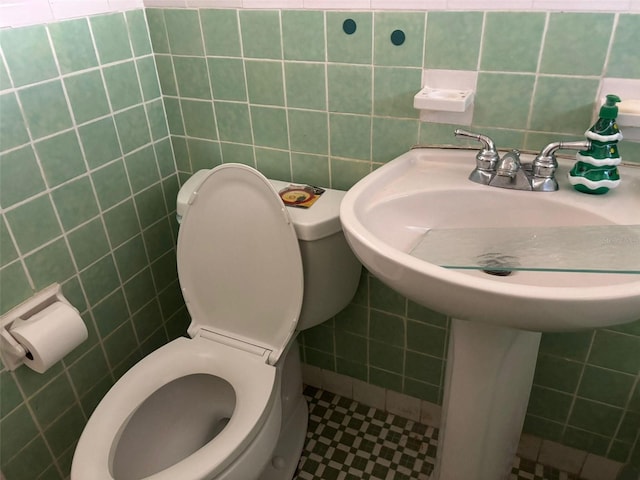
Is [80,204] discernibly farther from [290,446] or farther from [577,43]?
[577,43]

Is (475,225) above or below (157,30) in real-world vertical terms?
below

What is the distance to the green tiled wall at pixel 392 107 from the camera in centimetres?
92

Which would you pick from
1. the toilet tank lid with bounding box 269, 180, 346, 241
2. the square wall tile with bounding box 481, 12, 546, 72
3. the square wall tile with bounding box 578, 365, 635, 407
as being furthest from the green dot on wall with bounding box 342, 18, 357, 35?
the square wall tile with bounding box 578, 365, 635, 407

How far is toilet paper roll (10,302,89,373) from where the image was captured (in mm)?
1029

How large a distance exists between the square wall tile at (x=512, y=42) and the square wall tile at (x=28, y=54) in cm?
91

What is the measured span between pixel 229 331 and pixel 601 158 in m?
0.93

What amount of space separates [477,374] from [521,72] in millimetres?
601

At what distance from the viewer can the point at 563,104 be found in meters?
0.94

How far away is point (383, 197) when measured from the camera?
38.2 inches

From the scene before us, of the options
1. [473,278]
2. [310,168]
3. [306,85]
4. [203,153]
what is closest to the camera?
[473,278]

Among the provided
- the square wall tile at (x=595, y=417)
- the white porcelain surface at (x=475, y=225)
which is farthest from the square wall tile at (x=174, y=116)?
the square wall tile at (x=595, y=417)

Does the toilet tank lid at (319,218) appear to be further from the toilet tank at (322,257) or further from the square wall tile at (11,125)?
the square wall tile at (11,125)

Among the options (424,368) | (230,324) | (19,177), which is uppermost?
(19,177)

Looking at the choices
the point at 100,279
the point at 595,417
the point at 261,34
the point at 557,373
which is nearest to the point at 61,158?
the point at 100,279
